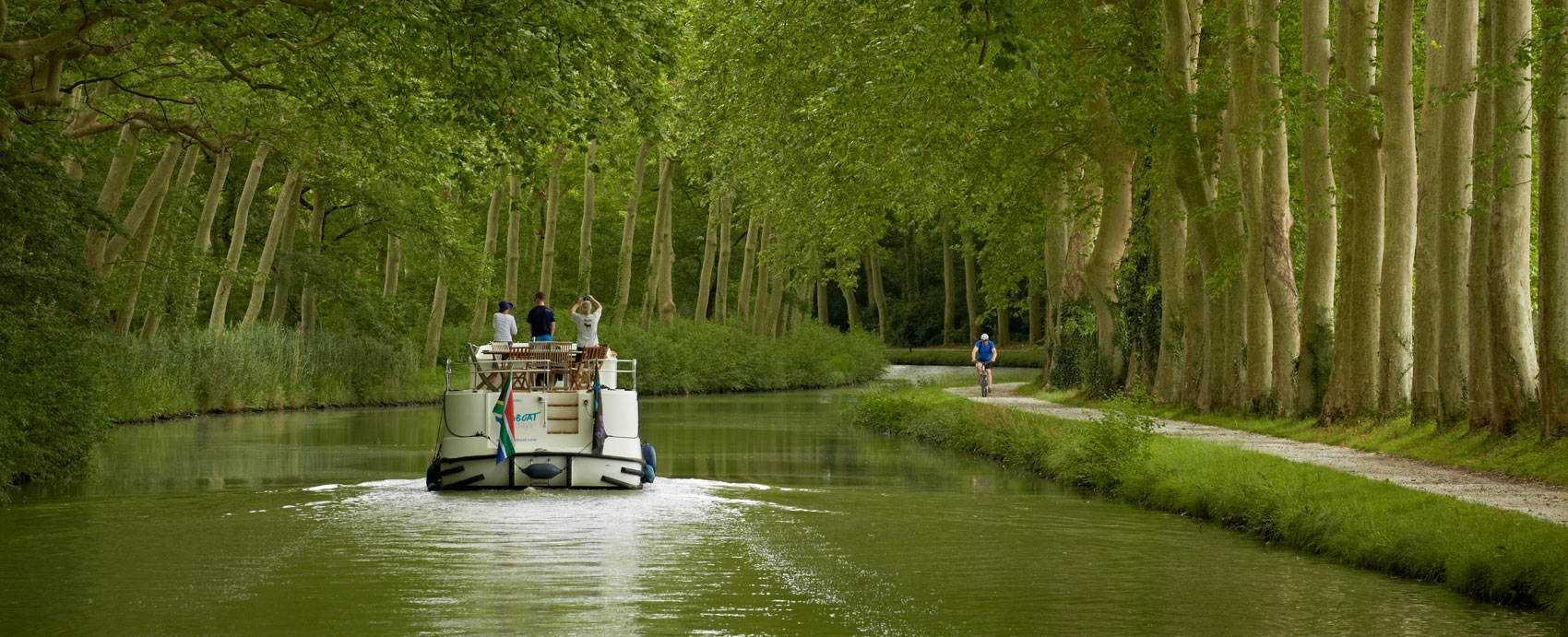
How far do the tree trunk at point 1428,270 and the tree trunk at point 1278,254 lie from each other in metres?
4.27

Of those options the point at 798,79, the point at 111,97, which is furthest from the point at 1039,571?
the point at 111,97

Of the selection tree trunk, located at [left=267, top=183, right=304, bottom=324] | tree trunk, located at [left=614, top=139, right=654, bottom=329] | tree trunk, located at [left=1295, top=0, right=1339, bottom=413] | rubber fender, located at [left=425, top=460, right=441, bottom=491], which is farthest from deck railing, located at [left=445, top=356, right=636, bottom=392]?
tree trunk, located at [left=614, top=139, right=654, bottom=329]

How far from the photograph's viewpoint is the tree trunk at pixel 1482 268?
57.6 ft

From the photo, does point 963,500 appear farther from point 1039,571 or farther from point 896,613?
point 896,613

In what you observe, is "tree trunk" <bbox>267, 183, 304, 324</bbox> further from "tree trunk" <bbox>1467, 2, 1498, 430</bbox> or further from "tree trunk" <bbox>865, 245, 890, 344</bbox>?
"tree trunk" <bbox>865, 245, 890, 344</bbox>

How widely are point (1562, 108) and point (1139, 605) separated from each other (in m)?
8.42

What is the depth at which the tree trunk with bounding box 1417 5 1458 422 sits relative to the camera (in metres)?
19.5

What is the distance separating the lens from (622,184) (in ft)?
171

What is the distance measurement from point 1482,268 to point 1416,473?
8.46 feet

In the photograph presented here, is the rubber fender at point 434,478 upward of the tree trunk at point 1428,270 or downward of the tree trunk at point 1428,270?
downward

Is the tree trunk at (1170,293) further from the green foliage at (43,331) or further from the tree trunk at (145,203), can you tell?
the tree trunk at (145,203)

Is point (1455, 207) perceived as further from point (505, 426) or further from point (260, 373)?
point (260, 373)

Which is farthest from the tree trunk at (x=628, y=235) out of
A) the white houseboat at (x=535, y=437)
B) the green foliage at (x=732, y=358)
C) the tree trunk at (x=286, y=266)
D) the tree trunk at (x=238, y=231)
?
the white houseboat at (x=535, y=437)

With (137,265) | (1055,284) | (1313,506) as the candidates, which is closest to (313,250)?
(137,265)
